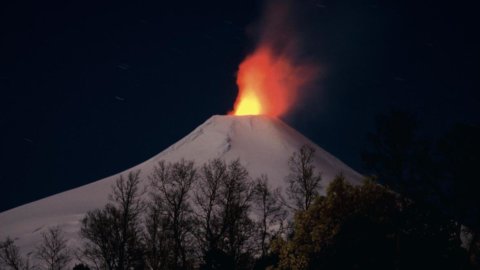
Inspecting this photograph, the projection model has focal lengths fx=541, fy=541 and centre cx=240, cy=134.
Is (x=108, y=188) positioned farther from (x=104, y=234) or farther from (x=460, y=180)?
(x=460, y=180)

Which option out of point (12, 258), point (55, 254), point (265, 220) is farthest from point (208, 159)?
point (12, 258)

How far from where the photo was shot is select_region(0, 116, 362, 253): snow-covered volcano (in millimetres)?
78938

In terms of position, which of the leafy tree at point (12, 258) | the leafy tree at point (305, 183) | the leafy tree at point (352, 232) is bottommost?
the leafy tree at point (352, 232)

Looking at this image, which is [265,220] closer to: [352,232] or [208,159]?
[352,232]

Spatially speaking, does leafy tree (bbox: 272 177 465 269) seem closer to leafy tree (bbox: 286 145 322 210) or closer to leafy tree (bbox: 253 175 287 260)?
leafy tree (bbox: 286 145 322 210)

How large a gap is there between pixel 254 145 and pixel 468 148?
80.5 m

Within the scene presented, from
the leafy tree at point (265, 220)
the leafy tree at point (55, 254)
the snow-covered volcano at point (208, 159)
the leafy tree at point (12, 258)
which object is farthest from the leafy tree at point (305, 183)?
the snow-covered volcano at point (208, 159)

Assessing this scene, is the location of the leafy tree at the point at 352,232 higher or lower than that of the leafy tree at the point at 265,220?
lower

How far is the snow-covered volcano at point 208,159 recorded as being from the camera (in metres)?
78.9

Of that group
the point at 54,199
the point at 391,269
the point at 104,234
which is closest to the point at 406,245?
the point at 391,269

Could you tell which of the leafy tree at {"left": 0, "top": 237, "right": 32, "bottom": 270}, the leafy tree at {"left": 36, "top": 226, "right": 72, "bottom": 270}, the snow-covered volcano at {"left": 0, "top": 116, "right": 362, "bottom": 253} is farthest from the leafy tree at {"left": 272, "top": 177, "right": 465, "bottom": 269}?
the snow-covered volcano at {"left": 0, "top": 116, "right": 362, "bottom": 253}

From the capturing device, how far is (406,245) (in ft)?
80.5

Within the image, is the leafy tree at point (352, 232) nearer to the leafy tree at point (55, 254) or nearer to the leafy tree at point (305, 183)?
the leafy tree at point (305, 183)

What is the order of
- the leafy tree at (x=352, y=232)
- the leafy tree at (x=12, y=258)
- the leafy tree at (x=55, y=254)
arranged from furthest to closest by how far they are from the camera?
the leafy tree at (x=55, y=254), the leafy tree at (x=12, y=258), the leafy tree at (x=352, y=232)
